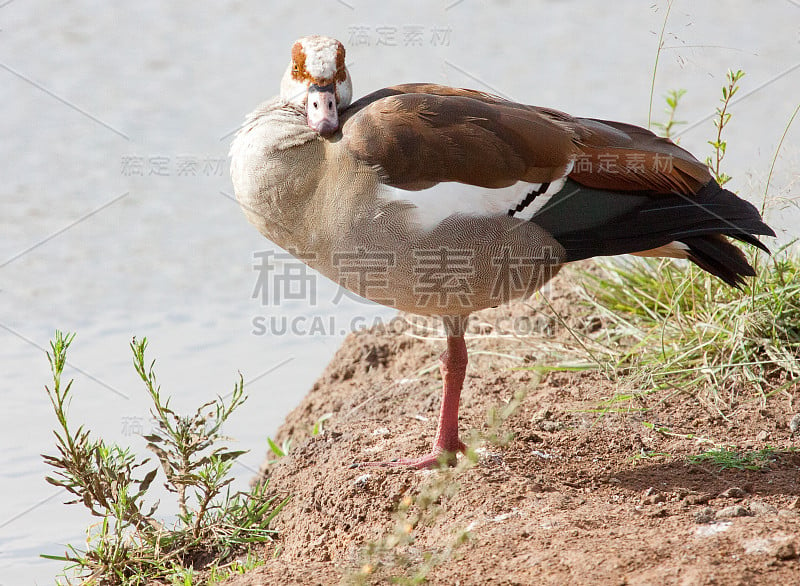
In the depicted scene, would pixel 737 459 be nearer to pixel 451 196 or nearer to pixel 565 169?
pixel 565 169

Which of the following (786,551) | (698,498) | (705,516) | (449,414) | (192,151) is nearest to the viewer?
(786,551)

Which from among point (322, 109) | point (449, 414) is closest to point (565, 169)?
point (322, 109)

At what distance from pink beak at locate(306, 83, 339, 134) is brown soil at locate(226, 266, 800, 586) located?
1.31 m

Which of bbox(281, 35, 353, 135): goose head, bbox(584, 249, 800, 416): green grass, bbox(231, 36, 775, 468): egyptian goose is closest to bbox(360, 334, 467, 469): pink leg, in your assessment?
bbox(231, 36, 775, 468): egyptian goose

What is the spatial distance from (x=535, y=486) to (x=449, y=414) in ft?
1.86

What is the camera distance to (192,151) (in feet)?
22.1

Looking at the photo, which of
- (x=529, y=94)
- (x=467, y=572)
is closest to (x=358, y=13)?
(x=529, y=94)

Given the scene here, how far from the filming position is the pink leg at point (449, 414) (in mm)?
3606

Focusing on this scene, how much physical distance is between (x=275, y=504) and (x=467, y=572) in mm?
1294

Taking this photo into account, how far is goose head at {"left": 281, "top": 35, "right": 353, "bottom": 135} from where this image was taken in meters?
3.46

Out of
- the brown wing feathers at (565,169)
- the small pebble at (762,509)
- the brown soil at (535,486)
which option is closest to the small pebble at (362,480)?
the brown soil at (535,486)

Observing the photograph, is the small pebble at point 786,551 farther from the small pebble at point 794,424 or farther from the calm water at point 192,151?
the calm water at point 192,151

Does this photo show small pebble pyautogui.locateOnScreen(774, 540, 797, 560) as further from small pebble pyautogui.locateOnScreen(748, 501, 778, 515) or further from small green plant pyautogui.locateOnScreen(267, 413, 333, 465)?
small green plant pyautogui.locateOnScreen(267, 413, 333, 465)

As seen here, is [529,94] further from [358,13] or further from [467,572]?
[467,572]
